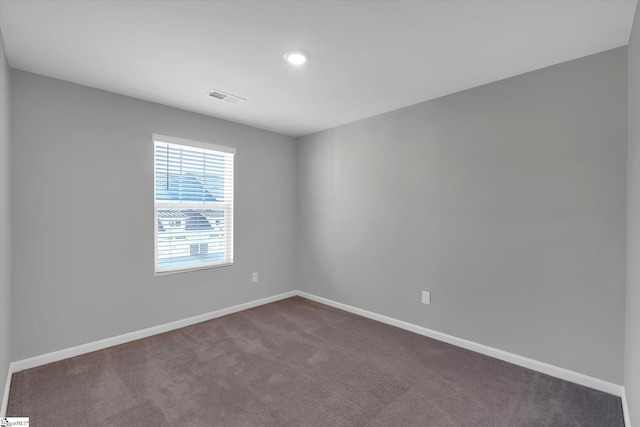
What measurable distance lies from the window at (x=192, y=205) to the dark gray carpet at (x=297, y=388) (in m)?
0.91

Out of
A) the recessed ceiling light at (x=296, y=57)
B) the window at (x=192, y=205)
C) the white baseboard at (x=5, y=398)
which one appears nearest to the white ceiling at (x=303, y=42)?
the recessed ceiling light at (x=296, y=57)

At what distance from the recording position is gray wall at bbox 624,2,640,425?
1.57 m

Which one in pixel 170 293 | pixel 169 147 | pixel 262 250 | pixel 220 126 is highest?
pixel 220 126

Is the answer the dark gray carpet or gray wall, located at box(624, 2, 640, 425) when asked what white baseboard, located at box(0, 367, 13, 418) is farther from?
gray wall, located at box(624, 2, 640, 425)

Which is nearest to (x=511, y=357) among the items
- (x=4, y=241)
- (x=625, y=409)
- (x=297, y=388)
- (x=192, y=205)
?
(x=625, y=409)

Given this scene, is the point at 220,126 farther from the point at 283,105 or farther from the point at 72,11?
the point at 72,11

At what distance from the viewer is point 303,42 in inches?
77.9

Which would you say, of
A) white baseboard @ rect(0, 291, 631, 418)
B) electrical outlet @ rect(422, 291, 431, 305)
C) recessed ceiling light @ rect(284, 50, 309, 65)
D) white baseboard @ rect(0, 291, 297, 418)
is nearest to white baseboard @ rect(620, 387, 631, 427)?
white baseboard @ rect(0, 291, 631, 418)

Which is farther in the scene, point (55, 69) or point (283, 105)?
point (283, 105)

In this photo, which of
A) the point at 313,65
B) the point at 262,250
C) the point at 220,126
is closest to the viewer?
the point at 313,65

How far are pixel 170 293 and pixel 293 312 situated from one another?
1439 millimetres

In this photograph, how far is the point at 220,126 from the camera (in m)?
3.61

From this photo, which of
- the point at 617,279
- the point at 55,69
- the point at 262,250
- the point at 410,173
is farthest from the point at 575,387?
the point at 55,69

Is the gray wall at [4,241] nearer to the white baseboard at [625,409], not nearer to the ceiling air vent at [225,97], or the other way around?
the ceiling air vent at [225,97]
